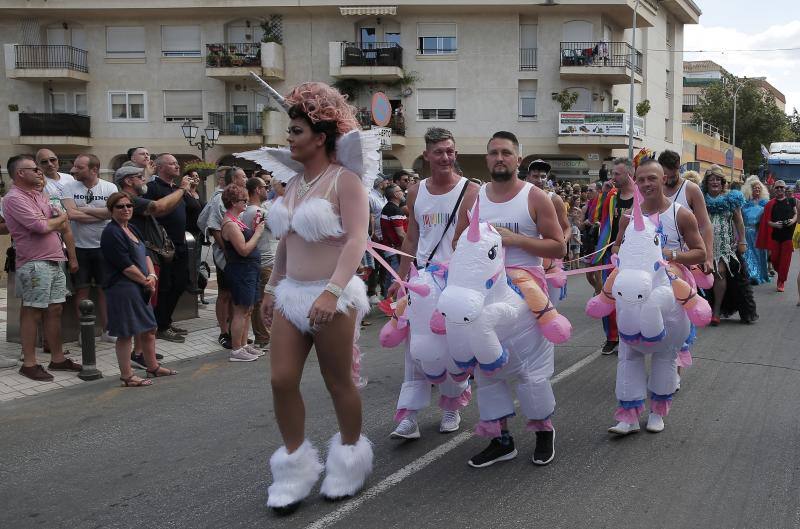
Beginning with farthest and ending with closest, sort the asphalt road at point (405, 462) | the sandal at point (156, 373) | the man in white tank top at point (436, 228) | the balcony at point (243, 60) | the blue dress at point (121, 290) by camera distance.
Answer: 1. the balcony at point (243, 60)
2. the sandal at point (156, 373)
3. the blue dress at point (121, 290)
4. the man in white tank top at point (436, 228)
5. the asphalt road at point (405, 462)

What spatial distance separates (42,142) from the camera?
32656 millimetres

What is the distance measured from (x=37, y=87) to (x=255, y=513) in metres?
34.8

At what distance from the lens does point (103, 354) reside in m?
8.09

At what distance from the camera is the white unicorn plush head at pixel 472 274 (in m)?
3.98

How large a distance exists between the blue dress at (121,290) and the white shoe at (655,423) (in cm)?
446

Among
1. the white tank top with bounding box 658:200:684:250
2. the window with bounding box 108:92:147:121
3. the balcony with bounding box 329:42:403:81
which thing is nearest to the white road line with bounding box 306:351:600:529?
the white tank top with bounding box 658:200:684:250

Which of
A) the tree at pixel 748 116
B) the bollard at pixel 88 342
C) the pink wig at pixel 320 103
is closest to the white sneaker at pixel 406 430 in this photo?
the pink wig at pixel 320 103

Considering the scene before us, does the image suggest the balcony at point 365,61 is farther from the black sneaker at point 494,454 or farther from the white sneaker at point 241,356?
the black sneaker at point 494,454

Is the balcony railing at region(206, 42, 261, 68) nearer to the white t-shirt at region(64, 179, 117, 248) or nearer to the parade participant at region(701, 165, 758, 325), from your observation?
the white t-shirt at region(64, 179, 117, 248)

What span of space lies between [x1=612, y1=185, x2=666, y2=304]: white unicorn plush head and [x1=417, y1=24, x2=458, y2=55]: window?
29.2 metres

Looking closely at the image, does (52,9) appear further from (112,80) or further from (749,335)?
(749,335)

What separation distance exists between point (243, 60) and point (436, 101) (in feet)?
28.2

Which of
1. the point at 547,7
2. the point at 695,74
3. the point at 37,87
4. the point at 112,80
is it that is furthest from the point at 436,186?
the point at 695,74

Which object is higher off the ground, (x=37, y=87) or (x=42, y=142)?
(x=37, y=87)
